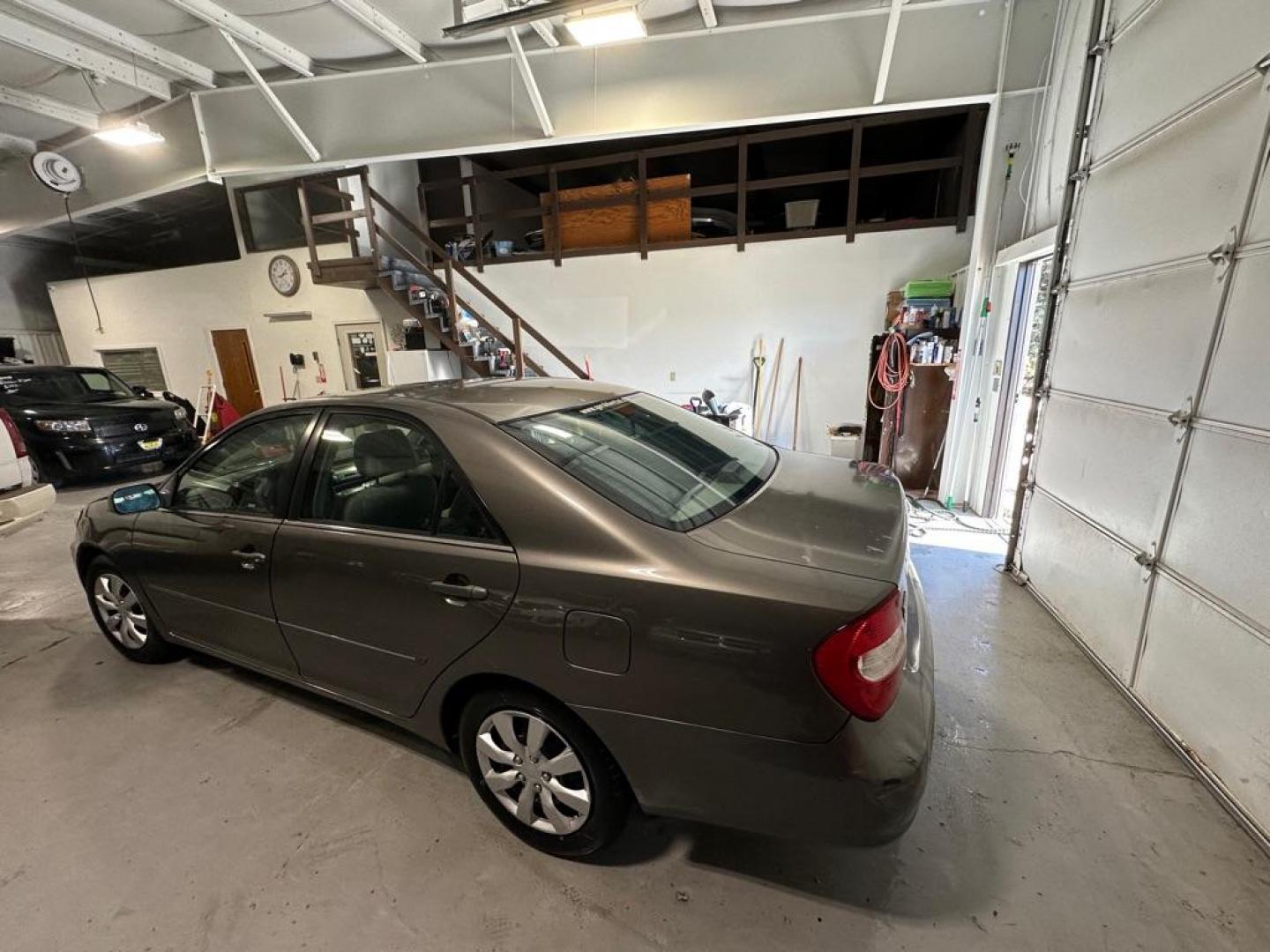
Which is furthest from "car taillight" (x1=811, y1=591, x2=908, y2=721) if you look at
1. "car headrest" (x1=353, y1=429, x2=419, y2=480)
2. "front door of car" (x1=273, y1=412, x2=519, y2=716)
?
"car headrest" (x1=353, y1=429, x2=419, y2=480)

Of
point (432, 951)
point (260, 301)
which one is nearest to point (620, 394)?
point (432, 951)

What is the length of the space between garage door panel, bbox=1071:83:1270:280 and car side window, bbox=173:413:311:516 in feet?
11.1

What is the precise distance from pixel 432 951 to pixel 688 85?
625cm

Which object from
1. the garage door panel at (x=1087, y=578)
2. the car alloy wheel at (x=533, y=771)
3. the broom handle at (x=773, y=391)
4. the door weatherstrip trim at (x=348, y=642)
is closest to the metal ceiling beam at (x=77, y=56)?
the door weatherstrip trim at (x=348, y=642)

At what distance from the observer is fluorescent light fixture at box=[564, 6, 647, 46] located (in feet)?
11.8

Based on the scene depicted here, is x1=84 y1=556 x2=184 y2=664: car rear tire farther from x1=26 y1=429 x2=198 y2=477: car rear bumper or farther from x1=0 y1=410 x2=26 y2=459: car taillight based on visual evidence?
x1=26 y1=429 x2=198 y2=477: car rear bumper

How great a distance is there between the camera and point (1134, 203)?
2.41 meters

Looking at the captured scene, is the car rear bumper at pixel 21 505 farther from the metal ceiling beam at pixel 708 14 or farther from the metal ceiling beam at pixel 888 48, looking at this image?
the metal ceiling beam at pixel 888 48

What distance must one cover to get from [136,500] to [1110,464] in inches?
169

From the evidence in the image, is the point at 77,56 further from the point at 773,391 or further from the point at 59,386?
the point at 773,391

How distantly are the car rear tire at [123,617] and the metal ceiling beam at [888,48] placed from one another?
20.3 feet

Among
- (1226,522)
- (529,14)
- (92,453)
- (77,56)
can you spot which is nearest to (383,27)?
(529,14)

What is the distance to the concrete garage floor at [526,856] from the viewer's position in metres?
1.38

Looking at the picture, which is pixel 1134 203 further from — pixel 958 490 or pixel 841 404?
pixel 841 404
